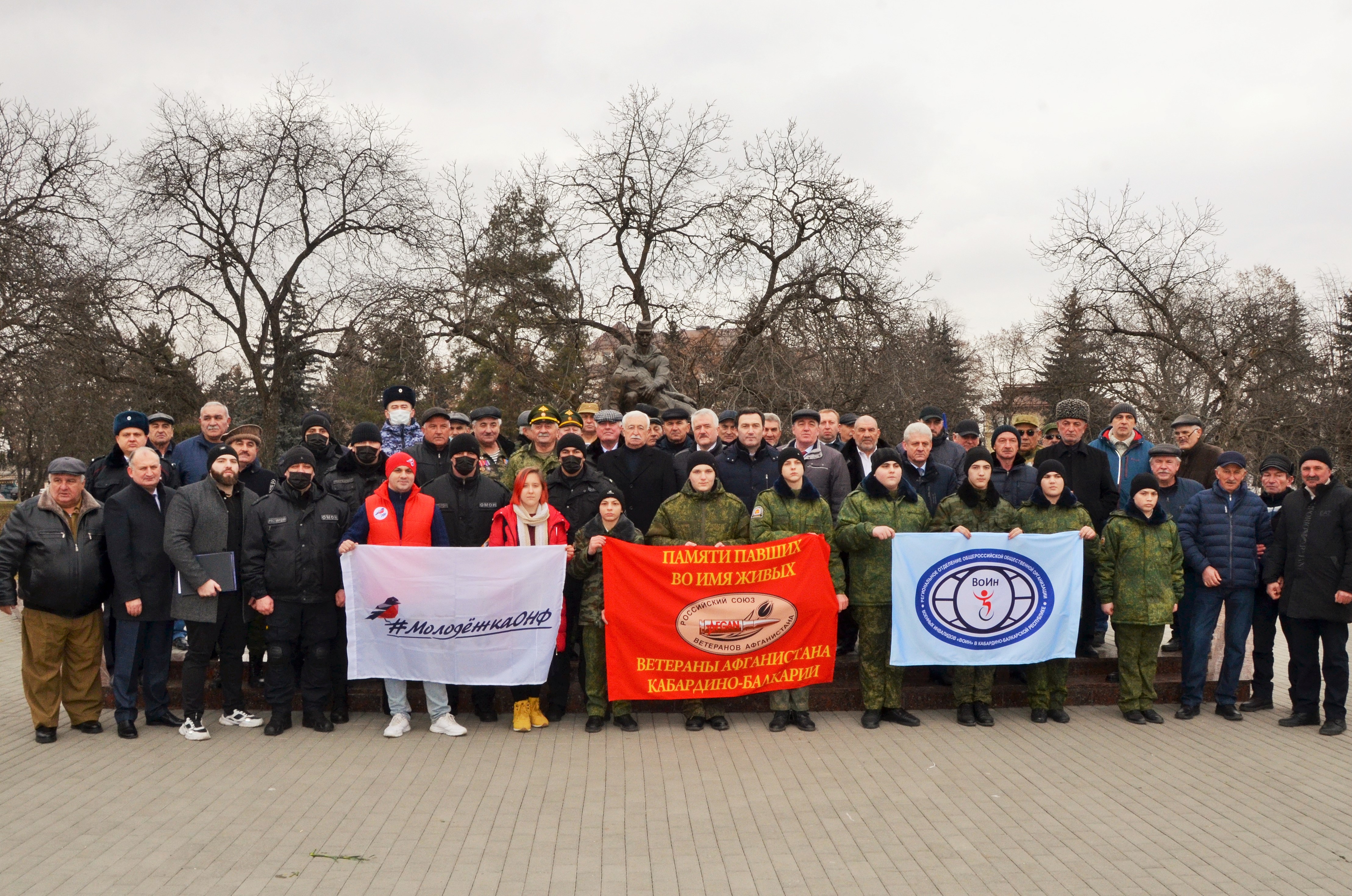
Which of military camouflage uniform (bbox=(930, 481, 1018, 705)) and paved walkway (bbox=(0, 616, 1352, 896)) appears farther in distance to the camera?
military camouflage uniform (bbox=(930, 481, 1018, 705))

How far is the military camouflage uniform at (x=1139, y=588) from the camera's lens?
22.7 ft

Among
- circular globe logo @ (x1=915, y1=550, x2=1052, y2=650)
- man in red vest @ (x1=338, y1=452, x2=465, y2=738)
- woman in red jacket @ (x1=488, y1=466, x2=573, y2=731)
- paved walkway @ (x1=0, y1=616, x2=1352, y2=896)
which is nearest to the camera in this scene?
paved walkway @ (x1=0, y1=616, x2=1352, y2=896)

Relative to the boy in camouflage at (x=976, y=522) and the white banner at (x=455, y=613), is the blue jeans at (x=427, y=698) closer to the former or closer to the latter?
the white banner at (x=455, y=613)

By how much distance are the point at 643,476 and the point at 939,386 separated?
24.9m

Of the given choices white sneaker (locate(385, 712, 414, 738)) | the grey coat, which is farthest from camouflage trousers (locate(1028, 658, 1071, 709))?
the grey coat

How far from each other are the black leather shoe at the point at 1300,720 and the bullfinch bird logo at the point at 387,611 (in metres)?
6.59

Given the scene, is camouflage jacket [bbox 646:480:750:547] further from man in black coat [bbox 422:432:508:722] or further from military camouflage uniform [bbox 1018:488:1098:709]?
military camouflage uniform [bbox 1018:488:1098:709]

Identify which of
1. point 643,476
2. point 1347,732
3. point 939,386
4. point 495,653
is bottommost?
point 1347,732

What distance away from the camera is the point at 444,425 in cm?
802

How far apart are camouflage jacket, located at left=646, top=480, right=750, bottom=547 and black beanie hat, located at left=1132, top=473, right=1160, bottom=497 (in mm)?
3012

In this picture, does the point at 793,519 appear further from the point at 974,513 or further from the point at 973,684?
the point at 973,684

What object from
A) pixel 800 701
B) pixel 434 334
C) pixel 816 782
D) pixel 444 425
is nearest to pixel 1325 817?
pixel 816 782

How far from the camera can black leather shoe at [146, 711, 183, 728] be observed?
6.76 m

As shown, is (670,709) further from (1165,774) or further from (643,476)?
(1165,774)
